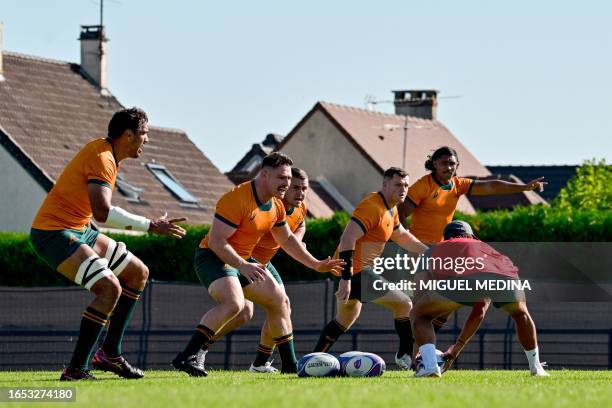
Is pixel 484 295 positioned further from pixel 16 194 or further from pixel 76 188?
pixel 16 194

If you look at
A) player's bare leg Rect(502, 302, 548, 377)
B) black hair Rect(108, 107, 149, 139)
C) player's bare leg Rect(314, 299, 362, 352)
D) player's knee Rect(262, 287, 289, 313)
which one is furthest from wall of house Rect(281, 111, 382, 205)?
black hair Rect(108, 107, 149, 139)

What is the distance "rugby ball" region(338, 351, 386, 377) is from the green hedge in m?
14.6

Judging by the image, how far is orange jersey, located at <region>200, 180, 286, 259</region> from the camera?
15.1m

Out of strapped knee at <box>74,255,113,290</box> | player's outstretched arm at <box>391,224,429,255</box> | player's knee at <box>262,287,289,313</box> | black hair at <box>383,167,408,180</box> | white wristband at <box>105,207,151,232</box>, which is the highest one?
black hair at <box>383,167,408,180</box>

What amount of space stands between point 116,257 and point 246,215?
1.50 metres

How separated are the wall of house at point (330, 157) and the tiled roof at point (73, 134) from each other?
9652mm

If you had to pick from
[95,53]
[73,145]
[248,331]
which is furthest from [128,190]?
[248,331]

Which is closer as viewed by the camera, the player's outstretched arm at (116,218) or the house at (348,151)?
the player's outstretched arm at (116,218)

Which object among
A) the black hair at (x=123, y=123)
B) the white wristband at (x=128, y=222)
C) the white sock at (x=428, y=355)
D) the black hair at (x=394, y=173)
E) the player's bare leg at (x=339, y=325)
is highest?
the black hair at (x=123, y=123)

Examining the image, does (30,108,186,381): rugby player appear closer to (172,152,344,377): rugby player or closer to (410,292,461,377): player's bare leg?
(172,152,344,377): rugby player

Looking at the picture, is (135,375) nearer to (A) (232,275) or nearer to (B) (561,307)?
(A) (232,275)

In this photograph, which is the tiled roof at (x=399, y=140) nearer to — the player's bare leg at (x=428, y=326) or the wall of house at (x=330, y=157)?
the wall of house at (x=330, y=157)

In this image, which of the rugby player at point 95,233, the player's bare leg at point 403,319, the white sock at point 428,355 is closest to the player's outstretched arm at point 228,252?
the rugby player at point 95,233

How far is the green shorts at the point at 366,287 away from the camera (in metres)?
17.0
